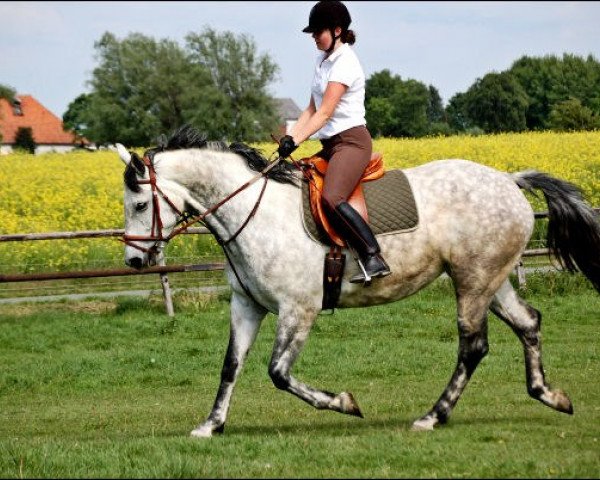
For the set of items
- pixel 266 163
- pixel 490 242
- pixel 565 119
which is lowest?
pixel 565 119

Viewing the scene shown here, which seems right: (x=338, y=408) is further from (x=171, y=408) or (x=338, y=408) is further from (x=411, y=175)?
(x=171, y=408)

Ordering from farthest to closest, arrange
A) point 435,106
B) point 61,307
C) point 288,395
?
1. point 435,106
2. point 61,307
3. point 288,395

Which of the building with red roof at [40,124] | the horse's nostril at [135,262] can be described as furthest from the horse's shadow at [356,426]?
the building with red roof at [40,124]

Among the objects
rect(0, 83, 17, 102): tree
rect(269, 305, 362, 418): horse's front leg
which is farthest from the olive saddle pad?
rect(0, 83, 17, 102): tree

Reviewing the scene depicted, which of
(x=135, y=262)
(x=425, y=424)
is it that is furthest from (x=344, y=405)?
(x=135, y=262)

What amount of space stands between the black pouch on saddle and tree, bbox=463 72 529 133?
1827 inches

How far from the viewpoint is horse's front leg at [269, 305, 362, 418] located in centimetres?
802

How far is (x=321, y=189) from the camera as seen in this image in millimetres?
8180

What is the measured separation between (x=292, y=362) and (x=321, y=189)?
128 cm

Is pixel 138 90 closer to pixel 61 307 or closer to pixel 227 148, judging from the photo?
pixel 61 307

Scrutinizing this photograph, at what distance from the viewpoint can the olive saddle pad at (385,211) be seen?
26.8ft

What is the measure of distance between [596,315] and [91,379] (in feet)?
24.4

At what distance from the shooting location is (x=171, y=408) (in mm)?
10945

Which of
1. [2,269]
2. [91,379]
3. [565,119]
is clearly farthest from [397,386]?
[565,119]
